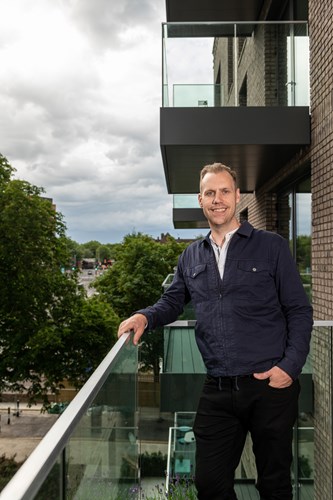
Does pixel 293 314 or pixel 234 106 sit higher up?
pixel 234 106

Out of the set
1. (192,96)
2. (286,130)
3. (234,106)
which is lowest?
(286,130)

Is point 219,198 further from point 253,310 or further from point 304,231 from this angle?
point 304,231

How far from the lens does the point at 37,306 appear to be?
830 inches

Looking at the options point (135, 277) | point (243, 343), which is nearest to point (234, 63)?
point (243, 343)

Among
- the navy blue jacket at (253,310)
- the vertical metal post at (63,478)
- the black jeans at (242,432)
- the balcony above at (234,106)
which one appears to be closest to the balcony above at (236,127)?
the balcony above at (234,106)

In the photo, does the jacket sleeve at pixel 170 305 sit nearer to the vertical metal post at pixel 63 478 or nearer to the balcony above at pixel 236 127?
the vertical metal post at pixel 63 478

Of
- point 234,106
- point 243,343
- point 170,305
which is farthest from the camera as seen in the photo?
point 234,106

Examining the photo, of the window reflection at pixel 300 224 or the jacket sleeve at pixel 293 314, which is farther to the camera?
the window reflection at pixel 300 224

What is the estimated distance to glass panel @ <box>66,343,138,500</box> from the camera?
178 cm

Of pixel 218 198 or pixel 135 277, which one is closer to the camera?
pixel 218 198

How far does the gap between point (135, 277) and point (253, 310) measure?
31.6 meters

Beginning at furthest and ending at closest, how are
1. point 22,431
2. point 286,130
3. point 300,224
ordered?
point 22,431
point 300,224
point 286,130

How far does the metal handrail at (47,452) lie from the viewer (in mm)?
1132

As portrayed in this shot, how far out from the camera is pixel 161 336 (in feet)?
15.1
